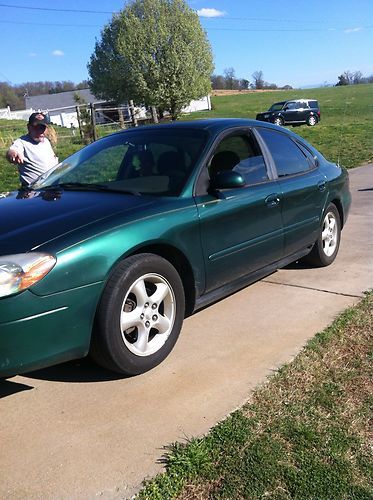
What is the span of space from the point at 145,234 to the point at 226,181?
32.6 inches

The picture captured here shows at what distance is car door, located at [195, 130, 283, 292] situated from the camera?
11.9 ft

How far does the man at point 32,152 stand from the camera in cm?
545

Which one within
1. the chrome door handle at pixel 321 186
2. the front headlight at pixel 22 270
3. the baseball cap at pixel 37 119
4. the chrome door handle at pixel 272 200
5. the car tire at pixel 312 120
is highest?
the baseball cap at pixel 37 119

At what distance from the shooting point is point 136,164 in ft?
13.4

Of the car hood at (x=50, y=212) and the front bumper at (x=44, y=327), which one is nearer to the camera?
the front bumper at (x=44, y=327)

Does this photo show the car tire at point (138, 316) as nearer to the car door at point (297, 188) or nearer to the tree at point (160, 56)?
the car door at point (297, 188)

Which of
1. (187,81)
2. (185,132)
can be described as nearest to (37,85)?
(187,81)

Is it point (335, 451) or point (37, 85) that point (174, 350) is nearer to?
point (335, 451)

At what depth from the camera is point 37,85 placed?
9406 centimetres

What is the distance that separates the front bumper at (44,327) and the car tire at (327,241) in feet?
9.51

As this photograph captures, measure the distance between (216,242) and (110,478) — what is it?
5.82 feet

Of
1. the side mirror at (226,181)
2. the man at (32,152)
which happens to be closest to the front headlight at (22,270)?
the side mirror at (226,181)

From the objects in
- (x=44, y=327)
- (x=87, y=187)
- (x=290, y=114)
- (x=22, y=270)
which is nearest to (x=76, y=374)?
(x=44, y=327)

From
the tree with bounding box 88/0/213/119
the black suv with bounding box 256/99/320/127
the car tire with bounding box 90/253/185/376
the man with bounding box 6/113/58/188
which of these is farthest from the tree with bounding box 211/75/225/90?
the car tire with bounding box 90/253/185/376
